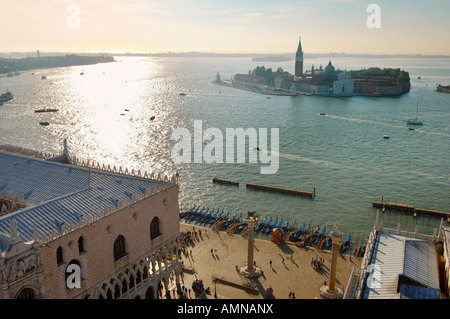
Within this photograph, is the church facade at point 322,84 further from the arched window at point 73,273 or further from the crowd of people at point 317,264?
the arched window at point 73,273

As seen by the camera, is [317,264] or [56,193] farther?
[317,264]

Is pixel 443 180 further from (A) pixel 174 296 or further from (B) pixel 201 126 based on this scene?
(B) pixel 201 126

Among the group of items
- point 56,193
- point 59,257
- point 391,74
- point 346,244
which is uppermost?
point 391,74

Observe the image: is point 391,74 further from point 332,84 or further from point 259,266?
point 259,266

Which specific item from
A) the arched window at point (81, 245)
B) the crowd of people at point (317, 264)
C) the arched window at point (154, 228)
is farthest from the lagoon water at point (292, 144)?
the arched window at point (81, 245)

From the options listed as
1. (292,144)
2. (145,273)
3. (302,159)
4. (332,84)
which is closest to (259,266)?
(145,273)
